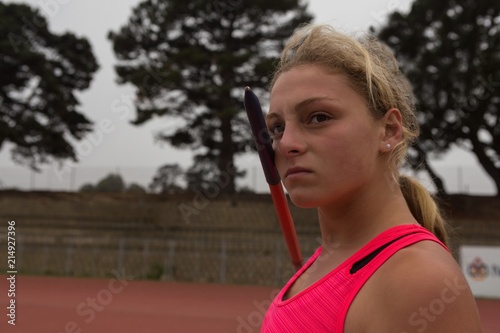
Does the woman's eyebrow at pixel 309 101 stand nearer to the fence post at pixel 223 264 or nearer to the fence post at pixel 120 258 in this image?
the fence post at pixel 223 264

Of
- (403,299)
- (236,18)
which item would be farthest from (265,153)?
(236,18)

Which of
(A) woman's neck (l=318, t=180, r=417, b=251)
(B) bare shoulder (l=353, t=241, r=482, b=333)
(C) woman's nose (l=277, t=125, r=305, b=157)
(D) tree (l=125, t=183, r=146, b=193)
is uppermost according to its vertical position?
(D) tree (l=125, t=183, r=146, b=193)

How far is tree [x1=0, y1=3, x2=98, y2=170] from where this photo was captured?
98.3 ft

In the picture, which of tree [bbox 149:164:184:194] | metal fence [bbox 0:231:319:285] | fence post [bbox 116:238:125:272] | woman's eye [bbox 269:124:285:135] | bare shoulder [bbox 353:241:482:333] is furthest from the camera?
tree [bbox 149:164:184:194]

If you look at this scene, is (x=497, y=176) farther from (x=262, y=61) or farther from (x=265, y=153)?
(x=265, y=153)

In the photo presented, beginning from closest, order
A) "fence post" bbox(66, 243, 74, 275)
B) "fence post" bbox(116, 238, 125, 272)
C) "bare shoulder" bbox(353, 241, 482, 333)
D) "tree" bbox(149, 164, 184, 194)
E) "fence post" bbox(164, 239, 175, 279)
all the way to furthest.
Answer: "bare shoulder" bbox(353, 241, 482, 333)
"fence post" bbox(164, 239, 175, 279)
"fence post" bbox(116, 238, 125, 272)
"fence post" bbox(66, 243, 74, 275)
"tree" bbox(149, 164, 184, 194)

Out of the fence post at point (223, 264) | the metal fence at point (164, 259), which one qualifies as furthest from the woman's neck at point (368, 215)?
the fence post at point (223, 264)

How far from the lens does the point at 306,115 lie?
3.59 ft

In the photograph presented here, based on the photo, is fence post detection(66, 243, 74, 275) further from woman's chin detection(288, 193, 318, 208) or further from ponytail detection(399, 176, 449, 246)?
woman's chin detection(288, 193, 318, 208)

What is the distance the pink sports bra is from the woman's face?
117 mm

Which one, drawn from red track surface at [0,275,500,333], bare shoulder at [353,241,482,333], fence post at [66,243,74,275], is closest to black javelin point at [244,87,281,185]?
bare shoulder at [353,241,482,333]

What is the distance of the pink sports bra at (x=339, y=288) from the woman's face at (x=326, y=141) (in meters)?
0.12

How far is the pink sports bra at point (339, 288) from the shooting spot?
0.96 metres

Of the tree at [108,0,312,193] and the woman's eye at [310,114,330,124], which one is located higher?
the tree at [108,0,312,193]
